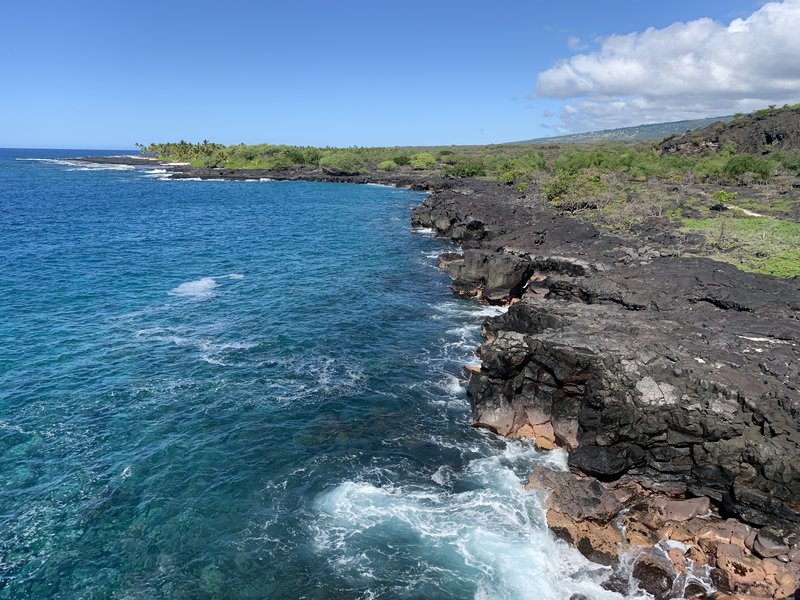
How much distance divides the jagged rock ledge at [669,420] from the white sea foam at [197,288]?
34.4 meters

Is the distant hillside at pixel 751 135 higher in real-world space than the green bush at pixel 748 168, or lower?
higher

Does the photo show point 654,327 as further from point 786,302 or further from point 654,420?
point 786,302

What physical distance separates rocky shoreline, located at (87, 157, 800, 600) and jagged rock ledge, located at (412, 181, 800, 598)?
68 mm

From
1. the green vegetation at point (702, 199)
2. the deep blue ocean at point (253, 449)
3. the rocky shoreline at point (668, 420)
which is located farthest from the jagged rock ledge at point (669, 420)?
the green vegetation at point (702, 199)

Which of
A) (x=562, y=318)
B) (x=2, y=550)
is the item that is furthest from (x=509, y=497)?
(x=2, y=550)

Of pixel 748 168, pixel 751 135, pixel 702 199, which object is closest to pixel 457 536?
pixel 702 199

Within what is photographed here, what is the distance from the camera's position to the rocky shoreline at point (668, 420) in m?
21.7

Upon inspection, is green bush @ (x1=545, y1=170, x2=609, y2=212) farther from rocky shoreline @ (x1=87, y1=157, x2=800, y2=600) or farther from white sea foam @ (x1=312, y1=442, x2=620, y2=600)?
white sea foam @ (x1=312, y1=442, x2=620, y2=600)

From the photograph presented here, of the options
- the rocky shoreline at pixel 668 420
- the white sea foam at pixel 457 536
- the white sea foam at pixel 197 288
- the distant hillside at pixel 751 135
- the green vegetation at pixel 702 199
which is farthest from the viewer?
the distant hillside at pixel 751 135

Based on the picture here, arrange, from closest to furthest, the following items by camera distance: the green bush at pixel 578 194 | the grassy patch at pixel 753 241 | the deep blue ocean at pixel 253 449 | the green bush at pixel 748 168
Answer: the deep blue ocean at pixel 253 449
the grassy patch at pixel 753 241
the green bush at pixel 578 194
the green bush at pixel 748 168

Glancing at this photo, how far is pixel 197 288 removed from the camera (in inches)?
2307

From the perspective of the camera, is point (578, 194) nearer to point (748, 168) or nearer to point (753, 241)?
point (753, 241)

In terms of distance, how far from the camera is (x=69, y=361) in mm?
38875

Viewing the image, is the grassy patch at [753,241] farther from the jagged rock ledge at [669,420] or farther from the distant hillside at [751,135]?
the distant hillside at [751,135]
